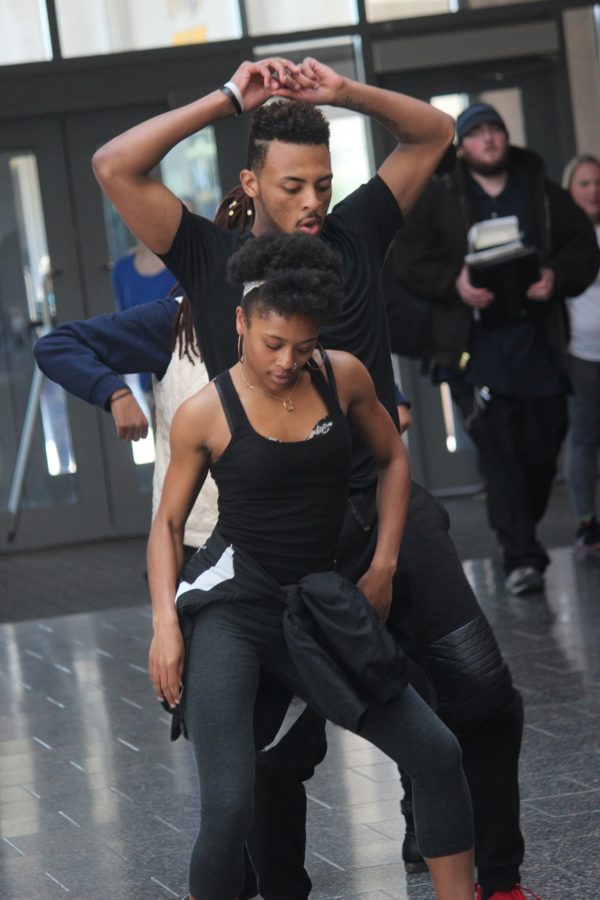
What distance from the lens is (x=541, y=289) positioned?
7.66m

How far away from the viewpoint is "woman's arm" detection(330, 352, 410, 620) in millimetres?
3398

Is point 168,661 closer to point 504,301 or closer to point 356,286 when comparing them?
point 356,286

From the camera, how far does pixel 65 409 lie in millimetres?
11742

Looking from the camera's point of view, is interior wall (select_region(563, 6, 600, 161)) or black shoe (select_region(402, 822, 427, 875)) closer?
black shoe (select_region(402, 822, 427, 875))

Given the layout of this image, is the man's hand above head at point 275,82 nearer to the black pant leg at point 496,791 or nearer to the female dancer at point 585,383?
the black pant leg at point 496,791

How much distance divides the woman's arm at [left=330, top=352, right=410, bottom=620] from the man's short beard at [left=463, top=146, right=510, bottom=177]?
4457 millimetres

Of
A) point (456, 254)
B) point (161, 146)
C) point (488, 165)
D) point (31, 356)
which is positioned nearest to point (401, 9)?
point (31, 356)

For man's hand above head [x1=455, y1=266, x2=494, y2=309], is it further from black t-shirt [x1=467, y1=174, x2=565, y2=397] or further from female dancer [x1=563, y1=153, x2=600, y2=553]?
female dancer [x1=563, y1=153, x2=600, y2=553]

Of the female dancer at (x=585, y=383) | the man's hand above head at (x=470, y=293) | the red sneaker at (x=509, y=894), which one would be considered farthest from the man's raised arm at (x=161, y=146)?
the female dancer at (x=585, y=383)

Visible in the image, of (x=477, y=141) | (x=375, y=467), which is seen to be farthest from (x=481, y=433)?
(x=375, y=467)

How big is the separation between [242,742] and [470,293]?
15.7ft

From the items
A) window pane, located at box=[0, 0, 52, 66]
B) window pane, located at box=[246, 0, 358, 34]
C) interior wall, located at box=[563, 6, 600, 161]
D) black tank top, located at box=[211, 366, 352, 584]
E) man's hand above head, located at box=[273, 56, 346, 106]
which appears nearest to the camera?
black tank top, located at box=[211, 366, 352, 584]

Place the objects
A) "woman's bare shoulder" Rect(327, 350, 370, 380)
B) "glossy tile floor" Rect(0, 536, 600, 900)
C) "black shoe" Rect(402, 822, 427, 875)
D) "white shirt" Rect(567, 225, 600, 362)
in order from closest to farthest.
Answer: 1. "woman's bare shoulder" Rect(327, 350, 370, 380)
2. "black shoe" Rect(402, 822, 427, 875)
3. "glossy tile floor" Rect(0, 536, 600, 900)
4. "white shirt" Rect(567, 225, 600, 362)

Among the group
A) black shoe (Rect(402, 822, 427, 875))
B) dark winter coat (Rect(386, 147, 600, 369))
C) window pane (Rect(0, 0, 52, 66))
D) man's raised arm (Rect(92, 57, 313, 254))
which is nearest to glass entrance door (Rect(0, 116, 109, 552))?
window pane (Rect(0, 0, 52, 66))
